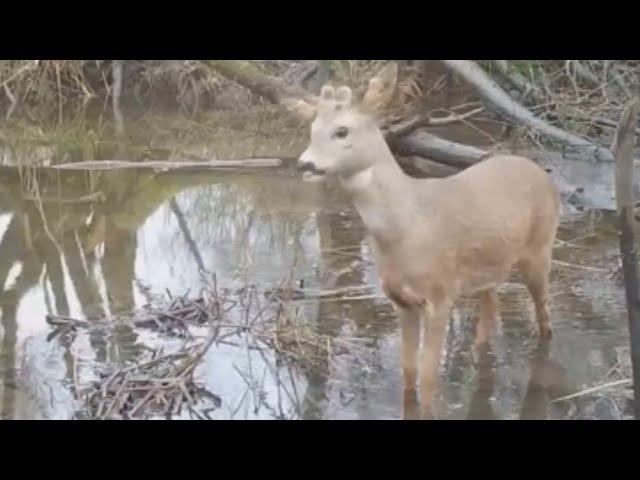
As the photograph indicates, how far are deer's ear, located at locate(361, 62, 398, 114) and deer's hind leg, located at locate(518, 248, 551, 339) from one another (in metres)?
1.75

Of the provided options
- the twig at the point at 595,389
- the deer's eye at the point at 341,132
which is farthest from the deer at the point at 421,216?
the twig at the point at 595,389

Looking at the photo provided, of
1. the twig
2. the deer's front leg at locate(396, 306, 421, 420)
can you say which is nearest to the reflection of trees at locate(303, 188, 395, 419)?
the deer's front leg at locate(396, 306, 421, 420)

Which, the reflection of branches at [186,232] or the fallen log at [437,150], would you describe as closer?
the reflection of branches at [186,232]

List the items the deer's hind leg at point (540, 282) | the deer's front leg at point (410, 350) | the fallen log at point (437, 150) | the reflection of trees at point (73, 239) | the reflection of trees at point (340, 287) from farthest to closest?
the fallen log at point (437, 150) → the reflection of trees at point (73, 239) → the deer's hind leg at point (540, 282) → the reflection of trees at point (340, 287) → the deer's front leg at point (410, 350)

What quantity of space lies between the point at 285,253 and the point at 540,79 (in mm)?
4107

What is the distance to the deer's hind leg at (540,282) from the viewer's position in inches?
272

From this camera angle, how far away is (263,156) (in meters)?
13.5

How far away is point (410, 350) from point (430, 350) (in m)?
0.21

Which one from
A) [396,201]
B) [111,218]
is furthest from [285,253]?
[396,201]

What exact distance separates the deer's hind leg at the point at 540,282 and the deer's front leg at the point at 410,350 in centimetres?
113

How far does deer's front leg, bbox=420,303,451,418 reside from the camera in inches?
230

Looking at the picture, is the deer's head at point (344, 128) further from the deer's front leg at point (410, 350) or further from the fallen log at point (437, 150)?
the fallen log at point (437, 150)

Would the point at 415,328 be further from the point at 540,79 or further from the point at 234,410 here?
the point at 540,79

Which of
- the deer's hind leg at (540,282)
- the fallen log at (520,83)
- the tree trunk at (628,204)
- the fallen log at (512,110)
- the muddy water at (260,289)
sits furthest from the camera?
the fallen log at (520,83)
